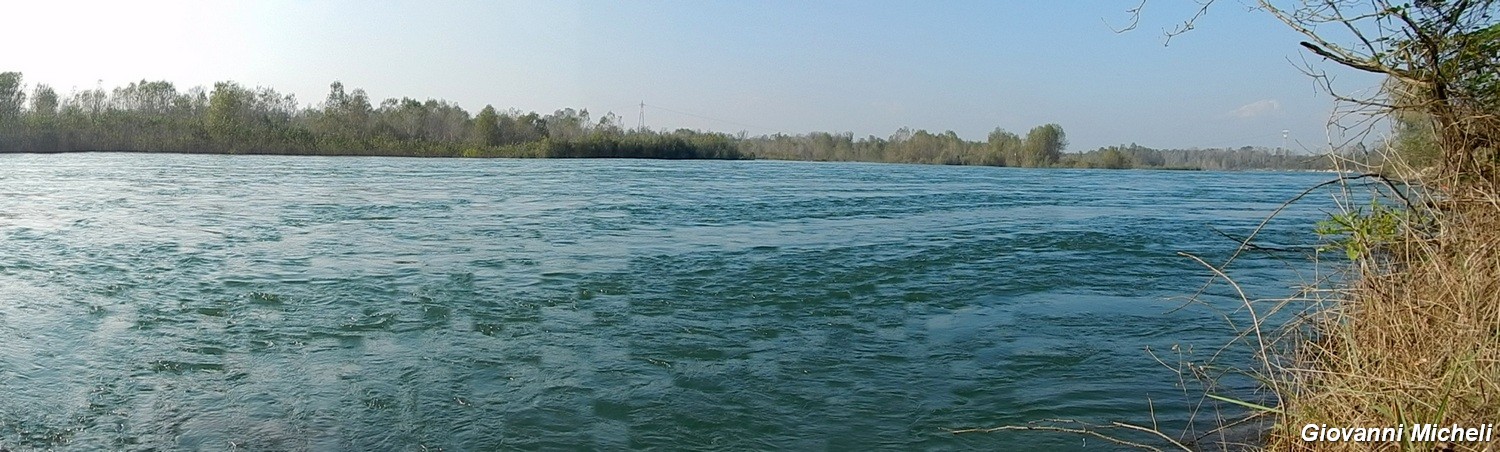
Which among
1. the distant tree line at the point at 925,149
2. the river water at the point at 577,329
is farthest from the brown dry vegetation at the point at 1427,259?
the distant tree line at the point at 925,149

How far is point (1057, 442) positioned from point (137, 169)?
1522 inches

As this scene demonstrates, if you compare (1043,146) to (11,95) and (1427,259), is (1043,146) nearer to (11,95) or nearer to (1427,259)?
(11,95)

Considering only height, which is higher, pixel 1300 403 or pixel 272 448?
pixel 1300 403

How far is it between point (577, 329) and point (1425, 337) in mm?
6660

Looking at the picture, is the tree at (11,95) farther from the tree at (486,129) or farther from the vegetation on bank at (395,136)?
the tree at (486,129)

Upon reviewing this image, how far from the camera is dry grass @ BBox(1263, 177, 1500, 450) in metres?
3.82

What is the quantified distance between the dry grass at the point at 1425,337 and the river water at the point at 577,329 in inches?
37.3

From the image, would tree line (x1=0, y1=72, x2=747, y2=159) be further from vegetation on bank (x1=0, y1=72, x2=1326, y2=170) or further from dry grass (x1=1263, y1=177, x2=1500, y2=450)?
dry grass (x1=1263, y1=177, x2=1500, y2=450)

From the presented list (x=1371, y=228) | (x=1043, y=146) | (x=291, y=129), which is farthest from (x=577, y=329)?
(x=1043, y=146)

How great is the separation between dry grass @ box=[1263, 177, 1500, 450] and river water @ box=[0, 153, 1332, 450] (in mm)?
949

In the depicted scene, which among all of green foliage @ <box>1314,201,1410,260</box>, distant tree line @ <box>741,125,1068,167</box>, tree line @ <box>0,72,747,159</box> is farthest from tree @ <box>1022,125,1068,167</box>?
green foliage @ <box>1314,201,1410,260</box>

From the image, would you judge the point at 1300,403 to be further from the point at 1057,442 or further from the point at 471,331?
the point at 471,331

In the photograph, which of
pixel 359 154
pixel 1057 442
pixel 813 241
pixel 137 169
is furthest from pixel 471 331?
pixel 359 154

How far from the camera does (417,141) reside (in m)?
72.6
